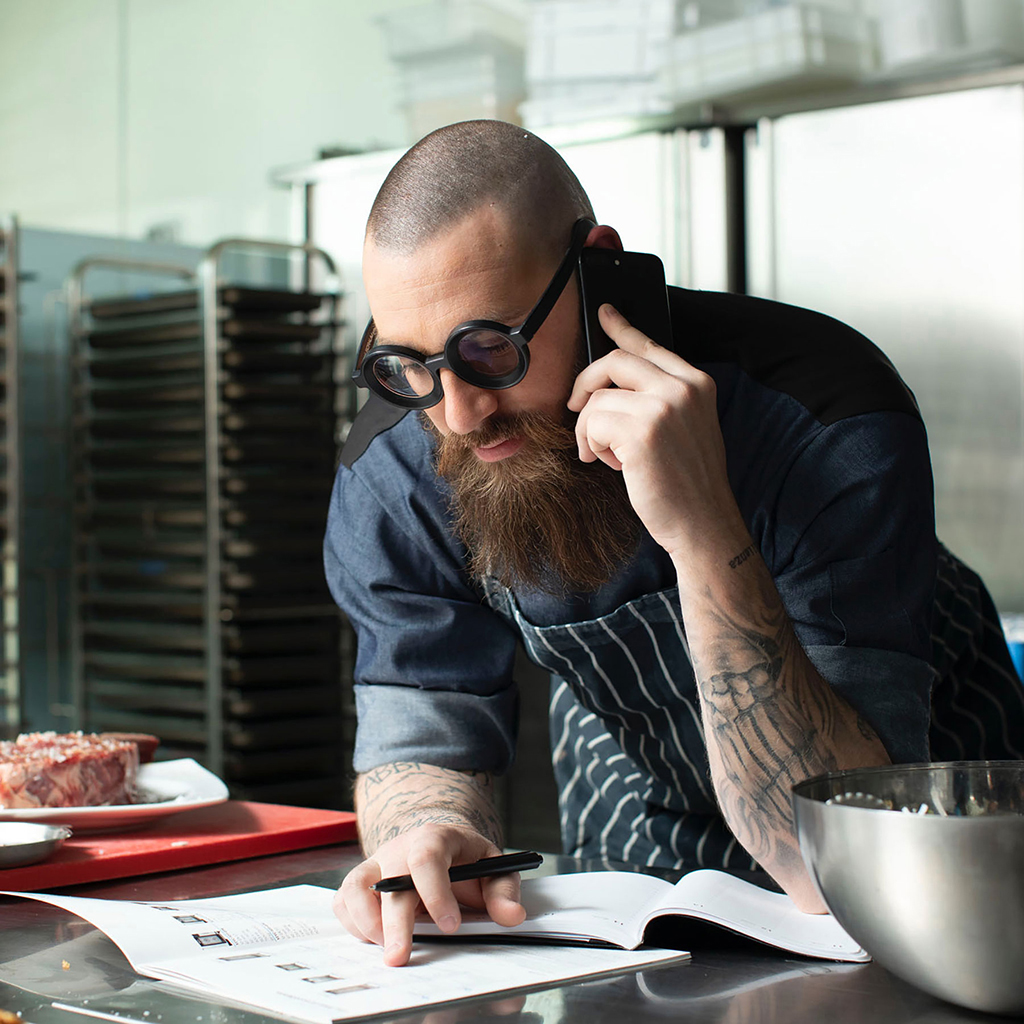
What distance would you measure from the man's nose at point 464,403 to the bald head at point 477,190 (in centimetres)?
14

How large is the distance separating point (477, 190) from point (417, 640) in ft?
1.61

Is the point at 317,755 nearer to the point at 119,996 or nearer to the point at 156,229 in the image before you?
the point at 156,229

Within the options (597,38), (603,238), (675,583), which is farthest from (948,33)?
(675,583)

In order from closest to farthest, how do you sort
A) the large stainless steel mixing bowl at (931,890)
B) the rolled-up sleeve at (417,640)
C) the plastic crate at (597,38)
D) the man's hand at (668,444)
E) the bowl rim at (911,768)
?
the large stainless steel mixing bowl at (931,890) → the bowl rim at (911,768) → the man's hand at (668,444) → the rolled-up sleeve at (417,640) → the plastic crate at (597,38)

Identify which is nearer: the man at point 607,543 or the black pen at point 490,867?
the black pen at point 490,867

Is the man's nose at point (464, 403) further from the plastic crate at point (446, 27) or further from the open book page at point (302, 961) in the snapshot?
the plastic crate at point (446, 27)

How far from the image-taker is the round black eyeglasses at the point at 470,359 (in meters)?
1.23

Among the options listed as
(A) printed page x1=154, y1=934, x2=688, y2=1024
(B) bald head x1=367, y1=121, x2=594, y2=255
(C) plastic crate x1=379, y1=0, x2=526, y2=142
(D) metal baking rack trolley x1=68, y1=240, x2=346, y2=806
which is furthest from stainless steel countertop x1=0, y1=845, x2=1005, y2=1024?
(C) plastic crate x1=379, y1=0, x2=526, y2=142

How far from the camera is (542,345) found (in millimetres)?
1295

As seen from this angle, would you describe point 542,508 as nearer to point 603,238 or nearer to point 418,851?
point 603,238

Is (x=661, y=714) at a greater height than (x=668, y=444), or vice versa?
(x=668, y=444)

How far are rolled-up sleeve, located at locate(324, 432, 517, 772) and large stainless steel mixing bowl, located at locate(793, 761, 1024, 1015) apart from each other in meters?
0.59

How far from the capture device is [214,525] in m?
3.66

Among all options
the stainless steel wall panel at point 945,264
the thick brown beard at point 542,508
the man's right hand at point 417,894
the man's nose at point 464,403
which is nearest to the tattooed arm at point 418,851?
the man's right hand at point 417,894
